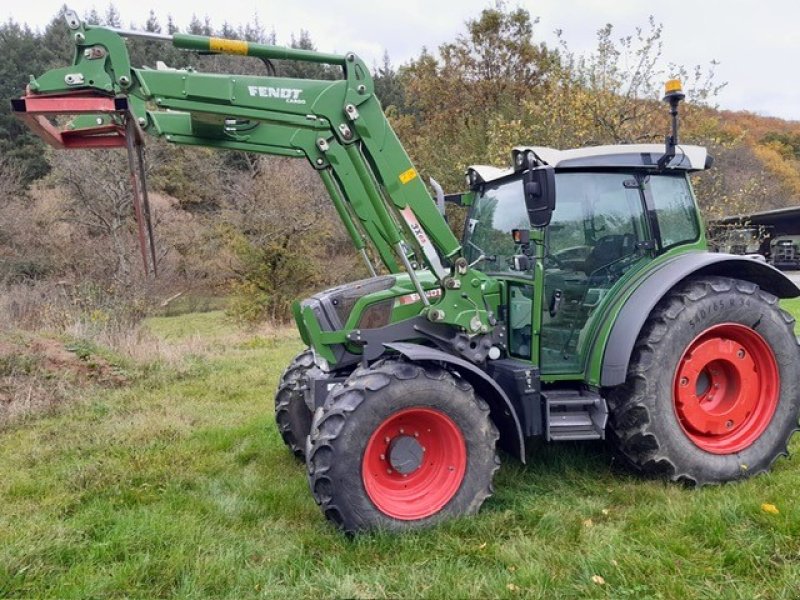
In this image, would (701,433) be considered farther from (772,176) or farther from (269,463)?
(772,176)

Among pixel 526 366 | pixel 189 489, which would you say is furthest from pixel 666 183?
pixel 189 489

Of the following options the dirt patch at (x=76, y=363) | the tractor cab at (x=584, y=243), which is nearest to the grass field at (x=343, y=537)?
the tractor cab at (x=584, y=243)

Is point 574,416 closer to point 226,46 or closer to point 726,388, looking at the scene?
point 726,388

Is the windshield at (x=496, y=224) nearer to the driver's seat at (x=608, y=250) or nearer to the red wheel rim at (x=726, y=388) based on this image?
the driver's seat at (x=608, y=250)

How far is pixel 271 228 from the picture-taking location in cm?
1723

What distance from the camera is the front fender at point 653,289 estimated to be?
3.67 metres

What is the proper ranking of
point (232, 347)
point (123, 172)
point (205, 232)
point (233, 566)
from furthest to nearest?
1. point (205, 232)
2. point (123, 172)
3. point (232, 347)
4. point (233, 566)

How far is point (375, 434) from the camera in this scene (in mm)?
3279

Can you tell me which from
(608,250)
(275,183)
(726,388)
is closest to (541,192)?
(608,250)

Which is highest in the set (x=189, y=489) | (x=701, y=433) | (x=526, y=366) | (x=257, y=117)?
(x=257, y=117)

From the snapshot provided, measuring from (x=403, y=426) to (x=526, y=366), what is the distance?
0.90 m

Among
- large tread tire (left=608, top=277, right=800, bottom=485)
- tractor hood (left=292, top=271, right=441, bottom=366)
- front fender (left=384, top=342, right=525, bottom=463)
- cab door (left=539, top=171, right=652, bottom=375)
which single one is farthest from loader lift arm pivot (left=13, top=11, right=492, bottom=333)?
large tread tire (left=608, top=277, right=800, bottom=485)

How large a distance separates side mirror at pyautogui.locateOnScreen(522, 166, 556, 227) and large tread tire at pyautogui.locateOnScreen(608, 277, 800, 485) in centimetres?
107

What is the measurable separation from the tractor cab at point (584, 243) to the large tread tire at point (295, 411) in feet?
5.33
